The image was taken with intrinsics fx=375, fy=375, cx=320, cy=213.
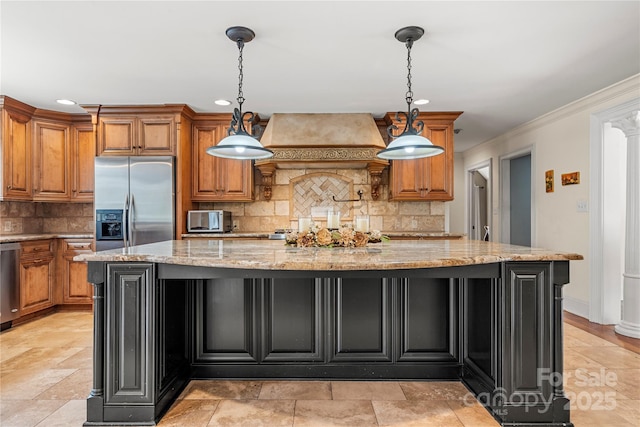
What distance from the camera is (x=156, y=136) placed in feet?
14.2

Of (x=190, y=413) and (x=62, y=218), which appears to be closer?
(x=190, y=413)

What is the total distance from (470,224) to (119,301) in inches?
267

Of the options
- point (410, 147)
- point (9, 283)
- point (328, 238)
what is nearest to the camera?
point (328, 238)

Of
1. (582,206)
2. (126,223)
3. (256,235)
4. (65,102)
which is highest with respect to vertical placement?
(65,102)

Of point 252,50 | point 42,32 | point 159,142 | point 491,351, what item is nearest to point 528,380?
point 491,351

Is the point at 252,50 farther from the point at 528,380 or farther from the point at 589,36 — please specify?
the point at 528,380

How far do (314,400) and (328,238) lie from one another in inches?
37.8

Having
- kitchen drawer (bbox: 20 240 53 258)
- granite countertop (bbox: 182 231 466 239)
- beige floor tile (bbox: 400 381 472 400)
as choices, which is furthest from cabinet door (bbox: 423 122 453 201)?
kitchen drawer (bbox: 20 240 53 258)

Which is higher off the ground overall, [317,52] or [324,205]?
[317,52]

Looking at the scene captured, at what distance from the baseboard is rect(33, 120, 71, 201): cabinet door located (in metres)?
6.06

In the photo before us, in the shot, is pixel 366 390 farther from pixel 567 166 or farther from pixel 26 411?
pixel 567 166

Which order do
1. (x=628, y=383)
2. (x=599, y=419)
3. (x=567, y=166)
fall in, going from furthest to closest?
(x=567, y=166) → (x=628, y=383) → (x=599, y=419)

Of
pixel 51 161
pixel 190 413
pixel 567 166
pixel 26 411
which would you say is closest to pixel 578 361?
Answer: pixel 567 166

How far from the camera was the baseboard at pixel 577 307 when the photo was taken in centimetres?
403
